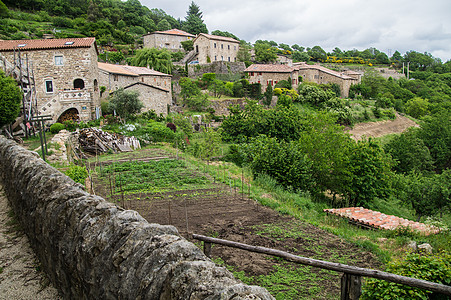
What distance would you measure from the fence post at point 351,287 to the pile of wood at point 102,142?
63.8 feet

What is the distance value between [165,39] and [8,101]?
60.2 meters

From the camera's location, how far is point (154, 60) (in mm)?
47531

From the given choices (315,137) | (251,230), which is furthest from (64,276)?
(315,137)

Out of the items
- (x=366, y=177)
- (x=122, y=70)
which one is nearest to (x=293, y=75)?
(x=122, y=70)

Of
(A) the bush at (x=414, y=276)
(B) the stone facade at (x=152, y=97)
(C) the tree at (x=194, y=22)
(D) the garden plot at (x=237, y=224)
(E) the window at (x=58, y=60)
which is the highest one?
(C) the tree at (x=194, y=22)

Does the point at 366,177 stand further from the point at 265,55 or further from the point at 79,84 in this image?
the point at 265,55

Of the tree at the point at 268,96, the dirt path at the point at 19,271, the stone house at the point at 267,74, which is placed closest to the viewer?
the dirt path at the point at 19,271

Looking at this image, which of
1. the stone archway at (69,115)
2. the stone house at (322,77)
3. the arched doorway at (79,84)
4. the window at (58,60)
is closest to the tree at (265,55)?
the stone house at (322,77)

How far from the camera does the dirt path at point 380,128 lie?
4478 centimetres

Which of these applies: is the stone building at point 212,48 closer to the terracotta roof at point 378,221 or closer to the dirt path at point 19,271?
the terracotta roof at point 378,221

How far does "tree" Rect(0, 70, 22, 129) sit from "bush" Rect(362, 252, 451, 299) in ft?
62.4

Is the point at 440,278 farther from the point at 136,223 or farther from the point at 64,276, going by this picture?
the point at 64,276

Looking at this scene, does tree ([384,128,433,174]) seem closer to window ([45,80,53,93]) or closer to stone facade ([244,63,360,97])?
stone facade ([244,63,360,97])

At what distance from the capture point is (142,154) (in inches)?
832
